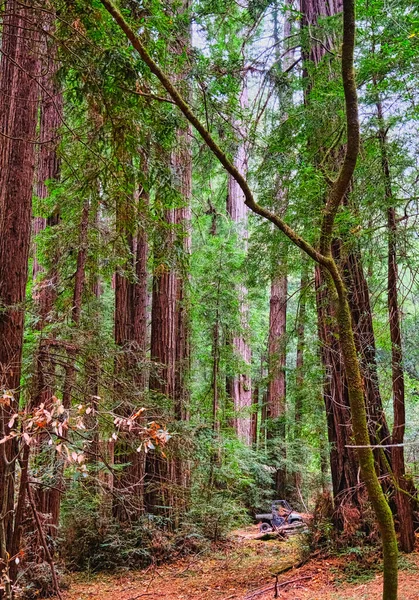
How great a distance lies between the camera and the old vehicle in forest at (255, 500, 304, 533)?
1095 centimetres

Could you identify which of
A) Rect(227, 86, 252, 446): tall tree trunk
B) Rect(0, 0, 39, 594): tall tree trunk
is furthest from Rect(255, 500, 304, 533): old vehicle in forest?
Rect(0, 0, 39, 594): tall tree trunk

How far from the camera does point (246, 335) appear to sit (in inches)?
465

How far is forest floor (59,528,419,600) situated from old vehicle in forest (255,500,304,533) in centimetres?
216

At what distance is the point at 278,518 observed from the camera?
37.9 feet

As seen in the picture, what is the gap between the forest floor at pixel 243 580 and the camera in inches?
210

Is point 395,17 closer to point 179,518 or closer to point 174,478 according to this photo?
point 174,478

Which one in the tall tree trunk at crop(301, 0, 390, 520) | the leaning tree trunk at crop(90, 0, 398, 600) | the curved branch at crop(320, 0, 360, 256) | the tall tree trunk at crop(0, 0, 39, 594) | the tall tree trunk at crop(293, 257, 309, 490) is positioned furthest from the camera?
the tall tree trunk at crop(293, 257, 309, 490)

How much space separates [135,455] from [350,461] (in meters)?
3.48

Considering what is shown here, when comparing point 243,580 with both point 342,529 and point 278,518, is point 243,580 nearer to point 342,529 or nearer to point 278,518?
point 342,529

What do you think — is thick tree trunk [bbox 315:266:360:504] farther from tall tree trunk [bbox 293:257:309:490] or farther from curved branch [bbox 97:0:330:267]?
curved branch [bbox 97:0:330:267]

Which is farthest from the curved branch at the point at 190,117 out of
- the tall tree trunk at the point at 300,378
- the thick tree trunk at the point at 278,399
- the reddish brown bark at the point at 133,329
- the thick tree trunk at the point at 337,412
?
the thick tree trunk at the point at 278,399

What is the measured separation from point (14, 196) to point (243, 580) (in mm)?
5715

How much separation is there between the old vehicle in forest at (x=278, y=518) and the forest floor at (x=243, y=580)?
216 centimetres

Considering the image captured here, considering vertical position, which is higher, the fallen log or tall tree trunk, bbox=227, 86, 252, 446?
Answer: tall tree trunk, bbox=227, 86, 252, 446
